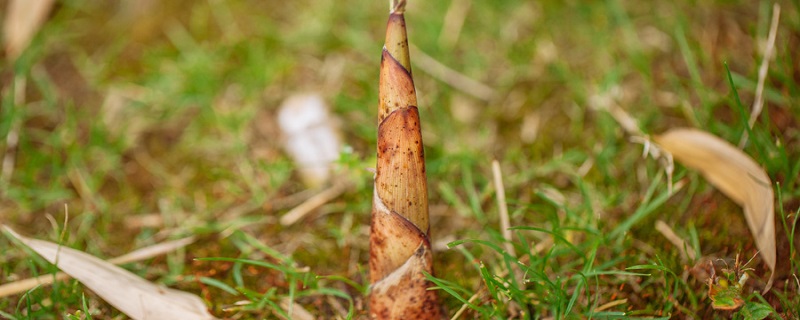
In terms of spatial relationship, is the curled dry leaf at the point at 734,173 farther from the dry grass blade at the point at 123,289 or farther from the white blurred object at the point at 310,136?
the dry grass blade at the point at 123,289

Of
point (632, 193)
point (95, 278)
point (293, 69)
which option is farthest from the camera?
point (293, 69)

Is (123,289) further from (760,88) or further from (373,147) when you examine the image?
(760,88)

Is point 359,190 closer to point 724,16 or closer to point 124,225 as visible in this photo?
point 124,225

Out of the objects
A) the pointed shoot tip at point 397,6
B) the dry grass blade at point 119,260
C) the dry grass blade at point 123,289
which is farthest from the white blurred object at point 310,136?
the pointed shoot tip at point 397,6

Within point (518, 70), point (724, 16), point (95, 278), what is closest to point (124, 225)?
point (95, 278)

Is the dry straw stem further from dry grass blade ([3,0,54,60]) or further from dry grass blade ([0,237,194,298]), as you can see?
dry grass blade ([3,0,54,60])
